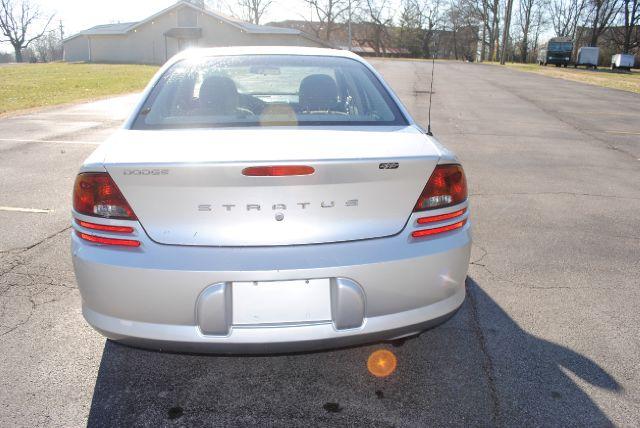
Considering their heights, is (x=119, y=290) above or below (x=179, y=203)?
below

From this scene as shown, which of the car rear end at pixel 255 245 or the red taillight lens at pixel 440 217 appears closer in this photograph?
the car rear end at pixel 255 245

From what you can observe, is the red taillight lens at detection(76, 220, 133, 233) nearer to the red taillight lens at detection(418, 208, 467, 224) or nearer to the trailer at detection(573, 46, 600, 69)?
the red taillight lens at detection(418, 208, 467, 224)

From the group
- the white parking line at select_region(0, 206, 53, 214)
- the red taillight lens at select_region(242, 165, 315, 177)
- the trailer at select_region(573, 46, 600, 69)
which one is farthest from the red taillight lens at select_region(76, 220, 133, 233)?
the trailer at select_region(573, 46, 600, 69)

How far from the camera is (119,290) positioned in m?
2.11

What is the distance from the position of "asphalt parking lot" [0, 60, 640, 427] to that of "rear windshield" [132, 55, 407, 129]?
1.23m

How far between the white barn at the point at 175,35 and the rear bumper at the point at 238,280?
43.3 m

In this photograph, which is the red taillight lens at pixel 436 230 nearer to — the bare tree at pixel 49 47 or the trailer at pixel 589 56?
the trailer at pixel 589 56

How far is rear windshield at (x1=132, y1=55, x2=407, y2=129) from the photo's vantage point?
2.65 meters

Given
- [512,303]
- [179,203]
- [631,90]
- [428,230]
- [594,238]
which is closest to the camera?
[179,203]

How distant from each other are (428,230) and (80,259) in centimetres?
146

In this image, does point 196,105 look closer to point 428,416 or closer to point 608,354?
point 428,416

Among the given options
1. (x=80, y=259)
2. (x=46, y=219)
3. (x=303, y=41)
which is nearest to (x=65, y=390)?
(x=80, y=259)

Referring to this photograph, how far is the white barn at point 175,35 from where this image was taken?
146 feet

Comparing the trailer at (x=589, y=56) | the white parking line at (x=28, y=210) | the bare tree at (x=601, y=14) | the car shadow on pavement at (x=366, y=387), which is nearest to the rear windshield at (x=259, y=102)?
the car shadow on pavement at (x=366, y=387)
